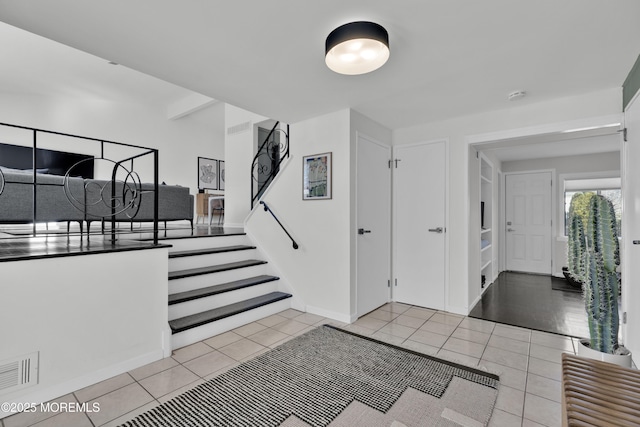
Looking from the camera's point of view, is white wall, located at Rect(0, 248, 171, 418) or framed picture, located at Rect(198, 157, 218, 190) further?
framed picture, located at Rect(198, 157, 218, 190)

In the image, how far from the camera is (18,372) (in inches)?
70.7

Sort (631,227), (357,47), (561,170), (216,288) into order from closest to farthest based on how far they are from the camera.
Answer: (357,47) → (631,227) → (216,288) → (561,170)

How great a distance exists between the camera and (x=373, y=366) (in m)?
2.33

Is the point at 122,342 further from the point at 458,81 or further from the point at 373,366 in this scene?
the point at 458,81

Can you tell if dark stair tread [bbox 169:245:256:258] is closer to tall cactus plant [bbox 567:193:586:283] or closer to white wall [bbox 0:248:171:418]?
white wall [bbox 0:248:171:418]

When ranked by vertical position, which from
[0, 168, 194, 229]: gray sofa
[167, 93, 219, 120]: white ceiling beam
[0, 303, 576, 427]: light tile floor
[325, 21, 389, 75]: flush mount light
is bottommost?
[0, 303, 576, 427]: light tile floor

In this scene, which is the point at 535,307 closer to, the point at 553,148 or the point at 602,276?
the point at 602,276

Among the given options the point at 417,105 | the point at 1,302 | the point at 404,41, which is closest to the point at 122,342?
the point at 1,302

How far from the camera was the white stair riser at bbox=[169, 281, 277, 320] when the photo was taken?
9.30ft

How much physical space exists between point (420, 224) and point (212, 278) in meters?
2.65

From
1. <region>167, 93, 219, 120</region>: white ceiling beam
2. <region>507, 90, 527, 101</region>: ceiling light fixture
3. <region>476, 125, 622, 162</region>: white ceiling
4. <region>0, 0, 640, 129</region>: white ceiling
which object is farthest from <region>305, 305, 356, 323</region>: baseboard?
<region>167, 93, 219, 120</region>: white ceiling beam

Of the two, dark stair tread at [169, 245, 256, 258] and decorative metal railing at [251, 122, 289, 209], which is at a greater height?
decorative metal railing at [251, 122, 289, 209]

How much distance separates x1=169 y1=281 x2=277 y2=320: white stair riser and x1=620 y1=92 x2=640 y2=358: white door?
3.42 meters

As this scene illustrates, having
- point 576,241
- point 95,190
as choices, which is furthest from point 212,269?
point 576,241
